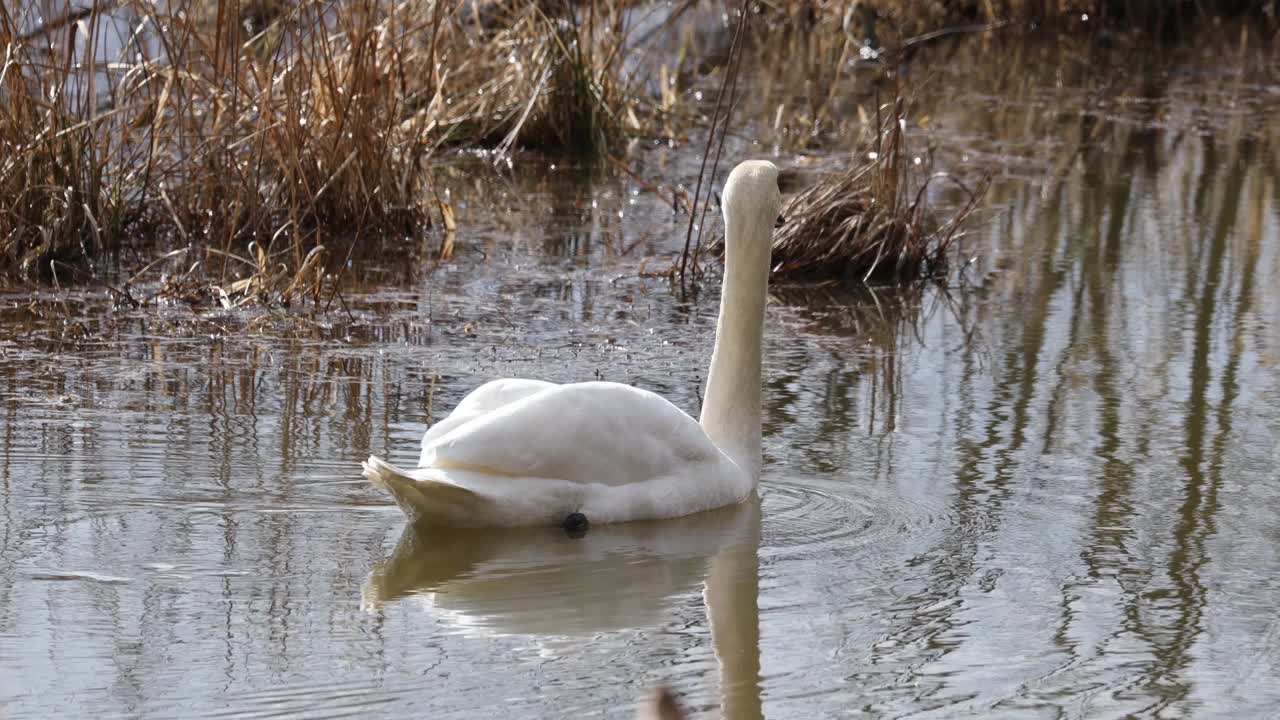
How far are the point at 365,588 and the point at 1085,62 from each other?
44.7ft

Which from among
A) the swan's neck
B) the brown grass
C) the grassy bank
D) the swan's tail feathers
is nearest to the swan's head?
the swan's neck

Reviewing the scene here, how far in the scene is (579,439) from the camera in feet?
15.7

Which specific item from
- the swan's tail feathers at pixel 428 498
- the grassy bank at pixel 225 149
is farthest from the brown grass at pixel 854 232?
the swan's tail feathers at pixel 428 498

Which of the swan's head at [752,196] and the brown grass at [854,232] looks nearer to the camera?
the swan's head at [752,196]

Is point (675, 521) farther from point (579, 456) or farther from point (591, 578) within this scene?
point (591, 578)

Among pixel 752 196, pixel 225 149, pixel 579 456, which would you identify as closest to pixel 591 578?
pixel 579 456

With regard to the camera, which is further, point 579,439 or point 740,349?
point 740,349

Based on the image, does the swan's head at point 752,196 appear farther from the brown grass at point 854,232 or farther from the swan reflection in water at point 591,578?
the brown grass at point 854,232

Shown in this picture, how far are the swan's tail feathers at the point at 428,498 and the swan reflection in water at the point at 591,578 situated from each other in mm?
→ 54

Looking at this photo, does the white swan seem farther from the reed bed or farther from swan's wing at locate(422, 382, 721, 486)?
the reed bed

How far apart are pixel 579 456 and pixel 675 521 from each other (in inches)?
14.8

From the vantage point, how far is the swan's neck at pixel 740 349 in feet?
17.4

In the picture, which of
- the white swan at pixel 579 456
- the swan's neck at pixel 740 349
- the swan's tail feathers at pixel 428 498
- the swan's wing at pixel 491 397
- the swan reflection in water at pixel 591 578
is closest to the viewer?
the swan reflection in water at pixel 591 578

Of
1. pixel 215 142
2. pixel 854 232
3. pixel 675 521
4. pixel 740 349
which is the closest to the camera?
pixel 675 521
